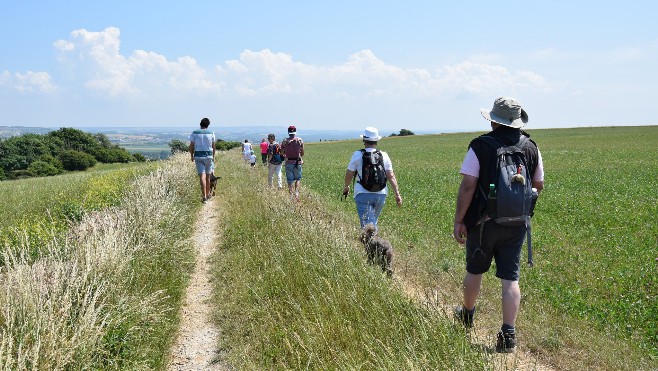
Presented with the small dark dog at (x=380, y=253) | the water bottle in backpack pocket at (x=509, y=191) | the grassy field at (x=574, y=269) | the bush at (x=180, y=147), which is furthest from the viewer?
the bush at (x=180, y=147)

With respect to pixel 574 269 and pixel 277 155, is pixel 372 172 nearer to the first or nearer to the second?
pixel 574 269

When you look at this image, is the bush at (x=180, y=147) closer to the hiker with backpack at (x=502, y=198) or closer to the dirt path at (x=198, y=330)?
the dirt path at (x=198, y=330)

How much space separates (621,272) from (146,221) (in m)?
7.09

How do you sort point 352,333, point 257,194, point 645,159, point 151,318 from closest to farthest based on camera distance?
1. point 352,333
2. point 151,318
3. point 257,194
4. point 645,159

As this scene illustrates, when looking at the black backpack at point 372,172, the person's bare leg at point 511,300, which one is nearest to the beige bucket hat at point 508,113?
the person's bare leg at point 511,300

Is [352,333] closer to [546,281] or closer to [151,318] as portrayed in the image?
[151,318]

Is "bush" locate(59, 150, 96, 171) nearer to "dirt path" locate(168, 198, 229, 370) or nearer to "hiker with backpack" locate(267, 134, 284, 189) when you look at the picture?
"hiker with backpack" locate(267, 134, 284, 189)

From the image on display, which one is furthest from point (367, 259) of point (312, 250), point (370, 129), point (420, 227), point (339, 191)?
point (339, 191)

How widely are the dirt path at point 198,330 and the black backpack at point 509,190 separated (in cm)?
275

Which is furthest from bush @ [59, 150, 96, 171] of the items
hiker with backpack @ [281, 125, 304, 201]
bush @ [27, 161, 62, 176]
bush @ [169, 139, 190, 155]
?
hiker with backpack @ [281, 125, 304, 201]

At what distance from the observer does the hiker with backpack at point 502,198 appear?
376cm

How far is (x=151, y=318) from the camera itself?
4.68 m

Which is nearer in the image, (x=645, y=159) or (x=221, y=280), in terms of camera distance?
(x=221, y=280)

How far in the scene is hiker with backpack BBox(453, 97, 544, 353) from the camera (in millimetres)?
3764
